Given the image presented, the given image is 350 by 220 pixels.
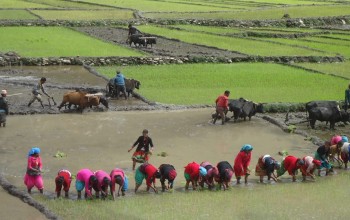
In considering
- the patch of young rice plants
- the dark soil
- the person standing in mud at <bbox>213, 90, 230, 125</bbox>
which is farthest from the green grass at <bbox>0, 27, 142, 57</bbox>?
the patch of young rice plants

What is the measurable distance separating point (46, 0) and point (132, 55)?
113ft

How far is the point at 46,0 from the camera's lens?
231 ft

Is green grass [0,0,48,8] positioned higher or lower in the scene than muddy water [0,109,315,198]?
higher

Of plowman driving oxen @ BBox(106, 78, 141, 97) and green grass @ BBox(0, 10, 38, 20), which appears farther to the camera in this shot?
green grass @ BBox(0, 10, 38, 20)

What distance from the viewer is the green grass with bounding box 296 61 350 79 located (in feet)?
115

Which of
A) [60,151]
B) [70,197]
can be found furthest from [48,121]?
[70,197]

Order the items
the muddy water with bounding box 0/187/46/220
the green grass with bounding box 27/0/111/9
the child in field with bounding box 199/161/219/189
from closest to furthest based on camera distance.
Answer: the muddy water with bounding box 0/187/46/220, the child in field with bounding box 199/161/219/189, the green grass with bounding box 27/0/111/9

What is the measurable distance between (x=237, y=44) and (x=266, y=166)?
87.9 feet

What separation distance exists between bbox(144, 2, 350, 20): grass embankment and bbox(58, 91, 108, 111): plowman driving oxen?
105ft

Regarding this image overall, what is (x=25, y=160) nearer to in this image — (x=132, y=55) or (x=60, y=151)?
(x=60, y=151)

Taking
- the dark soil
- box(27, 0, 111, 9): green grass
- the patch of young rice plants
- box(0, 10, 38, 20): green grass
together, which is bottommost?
the dark soil

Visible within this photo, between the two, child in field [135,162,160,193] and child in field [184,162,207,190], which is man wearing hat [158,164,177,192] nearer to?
child in field [135,162,160,193]

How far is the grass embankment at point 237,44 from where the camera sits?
41.2m

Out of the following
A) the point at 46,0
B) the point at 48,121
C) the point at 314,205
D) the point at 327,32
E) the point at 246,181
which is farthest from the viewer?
the point at 46,0
